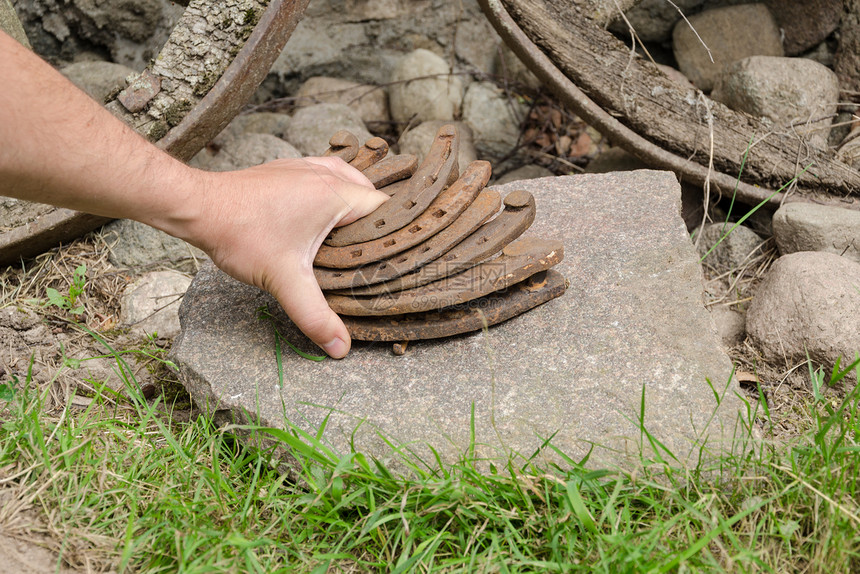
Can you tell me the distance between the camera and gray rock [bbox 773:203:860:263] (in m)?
2.44

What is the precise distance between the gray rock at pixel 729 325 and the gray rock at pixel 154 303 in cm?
182

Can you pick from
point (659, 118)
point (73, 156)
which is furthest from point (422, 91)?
point (73, 156)

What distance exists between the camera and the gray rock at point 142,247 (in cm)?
270

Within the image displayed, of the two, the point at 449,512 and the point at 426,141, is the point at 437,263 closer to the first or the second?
the point at 449,512

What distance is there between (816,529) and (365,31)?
10.6 ft

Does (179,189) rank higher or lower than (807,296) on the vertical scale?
Result: higher

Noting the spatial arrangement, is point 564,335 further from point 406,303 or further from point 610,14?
point 610,14

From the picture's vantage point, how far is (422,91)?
363 cm

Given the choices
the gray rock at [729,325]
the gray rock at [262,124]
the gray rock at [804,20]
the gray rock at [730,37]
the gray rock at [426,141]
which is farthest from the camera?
the gray rock at [262,124]

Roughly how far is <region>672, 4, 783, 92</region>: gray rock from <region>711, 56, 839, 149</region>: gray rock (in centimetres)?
32

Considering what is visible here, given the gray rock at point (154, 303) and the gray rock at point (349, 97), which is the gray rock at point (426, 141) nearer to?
the gray rock at point (349, 97)

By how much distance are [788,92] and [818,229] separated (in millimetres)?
676

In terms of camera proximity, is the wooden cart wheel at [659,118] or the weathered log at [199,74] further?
the wooden cart wheel at [659,118]

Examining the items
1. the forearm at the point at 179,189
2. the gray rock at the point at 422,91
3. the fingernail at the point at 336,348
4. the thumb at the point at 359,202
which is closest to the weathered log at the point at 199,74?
the forearm at the point at 179,189
